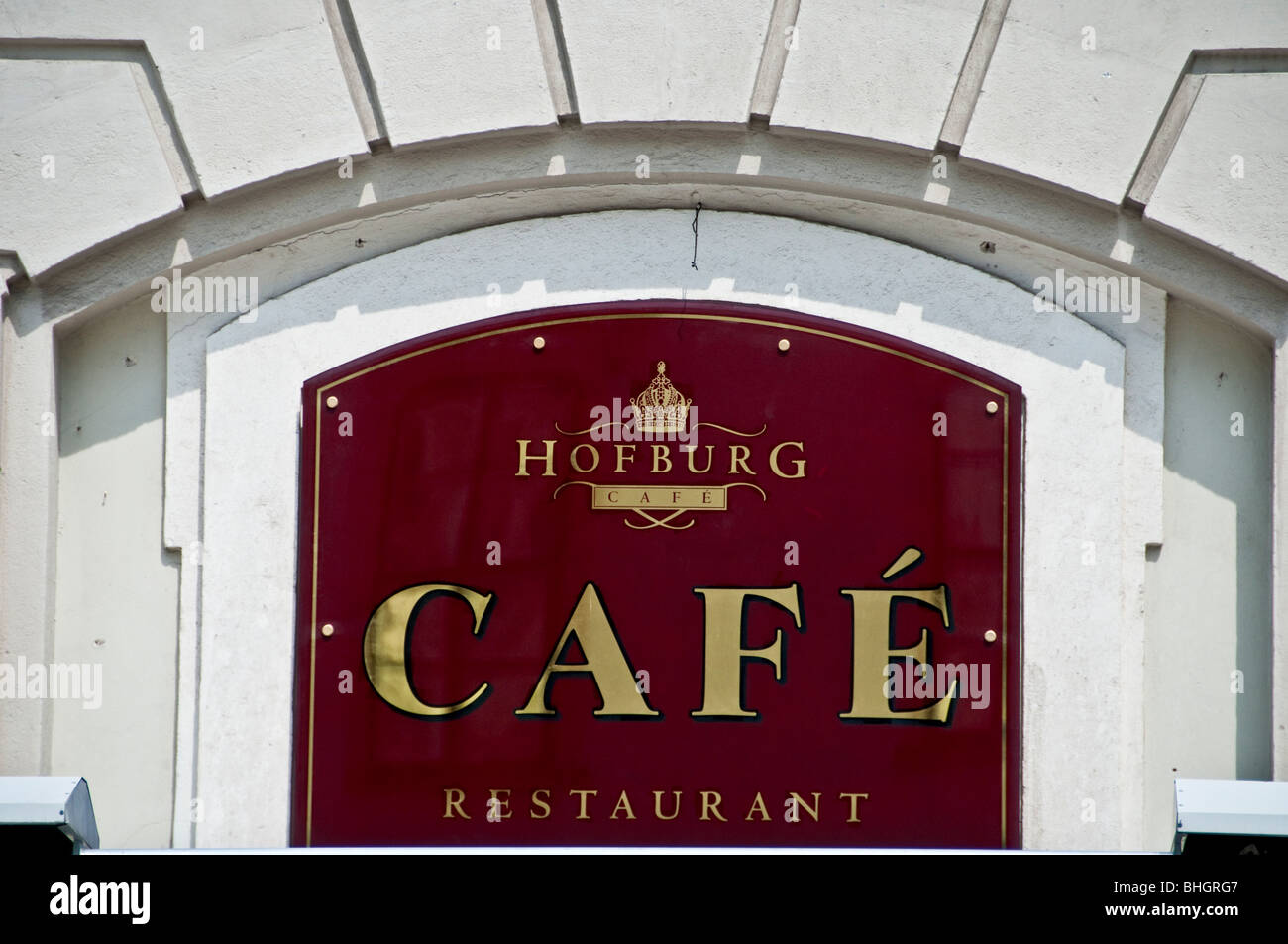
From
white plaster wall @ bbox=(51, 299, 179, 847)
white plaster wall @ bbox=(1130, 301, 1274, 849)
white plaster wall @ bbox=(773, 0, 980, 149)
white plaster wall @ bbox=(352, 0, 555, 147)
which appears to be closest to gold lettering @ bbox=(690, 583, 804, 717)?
white plaster wall @ bbox=(1130, 301, 1274, 849)

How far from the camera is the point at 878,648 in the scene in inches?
209

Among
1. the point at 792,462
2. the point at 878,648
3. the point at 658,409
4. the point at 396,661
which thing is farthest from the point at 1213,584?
the point at 396,661

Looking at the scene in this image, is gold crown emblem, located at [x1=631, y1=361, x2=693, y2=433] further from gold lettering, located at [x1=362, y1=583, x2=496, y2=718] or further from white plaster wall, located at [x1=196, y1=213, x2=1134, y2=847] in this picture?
gold lettering, located at [x1=362, y1=583, x2=496, y2=718]

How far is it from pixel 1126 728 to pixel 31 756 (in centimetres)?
394

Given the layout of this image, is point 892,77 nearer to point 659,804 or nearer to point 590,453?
point 590,453

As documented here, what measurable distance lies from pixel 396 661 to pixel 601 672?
747mm

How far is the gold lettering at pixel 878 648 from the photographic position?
5.30 m

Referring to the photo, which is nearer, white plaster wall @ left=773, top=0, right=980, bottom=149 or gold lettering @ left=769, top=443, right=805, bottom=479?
white plaster wall @ left=773, top=0, right=980, bottom=149

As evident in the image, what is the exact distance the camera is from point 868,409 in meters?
5.34

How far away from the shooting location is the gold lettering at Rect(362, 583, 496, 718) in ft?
17.4

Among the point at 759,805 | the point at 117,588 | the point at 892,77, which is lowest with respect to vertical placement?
the point at 759,805

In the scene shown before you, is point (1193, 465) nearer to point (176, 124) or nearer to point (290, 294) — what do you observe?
point (290, 294)

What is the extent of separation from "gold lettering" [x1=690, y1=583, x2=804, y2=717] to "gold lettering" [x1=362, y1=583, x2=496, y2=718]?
801 mm
